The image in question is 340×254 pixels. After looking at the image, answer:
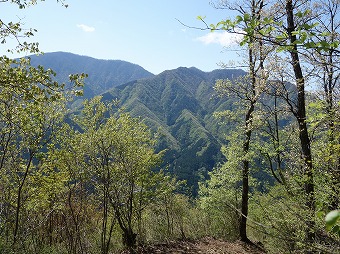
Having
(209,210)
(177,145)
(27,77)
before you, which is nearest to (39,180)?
(27,77)

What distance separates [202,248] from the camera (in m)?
12.8

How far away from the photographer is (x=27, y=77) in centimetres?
586

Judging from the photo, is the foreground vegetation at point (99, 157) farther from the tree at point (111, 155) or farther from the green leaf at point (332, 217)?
the green leaf at point (332, 217)

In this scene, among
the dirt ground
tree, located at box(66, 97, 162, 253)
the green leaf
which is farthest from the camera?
the dirt ground

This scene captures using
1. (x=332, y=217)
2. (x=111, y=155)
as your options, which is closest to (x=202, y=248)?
(x=111, y=155)

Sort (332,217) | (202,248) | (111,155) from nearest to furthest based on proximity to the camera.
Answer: (332,217) → (111,155) → (202,248)

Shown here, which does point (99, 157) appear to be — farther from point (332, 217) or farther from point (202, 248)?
point (332, 217)

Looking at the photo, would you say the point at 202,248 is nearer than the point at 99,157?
No

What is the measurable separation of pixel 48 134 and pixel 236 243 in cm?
1019

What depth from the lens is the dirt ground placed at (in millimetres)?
11695

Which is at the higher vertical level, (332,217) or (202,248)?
(332,217)

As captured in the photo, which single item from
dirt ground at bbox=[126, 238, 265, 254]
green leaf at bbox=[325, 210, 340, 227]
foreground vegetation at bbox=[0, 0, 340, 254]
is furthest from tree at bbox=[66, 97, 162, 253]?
green leaf at bbox=[325, 210, 340, 227]

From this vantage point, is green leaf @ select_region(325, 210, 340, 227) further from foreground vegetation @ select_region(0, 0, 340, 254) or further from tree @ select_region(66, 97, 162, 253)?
tree @ select_region(66, 97, 162, 253)

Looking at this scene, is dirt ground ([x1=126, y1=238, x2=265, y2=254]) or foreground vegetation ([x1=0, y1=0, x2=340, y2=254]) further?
A: dirt ground ([x1=126, y1=238, x2=265, y2=254])
